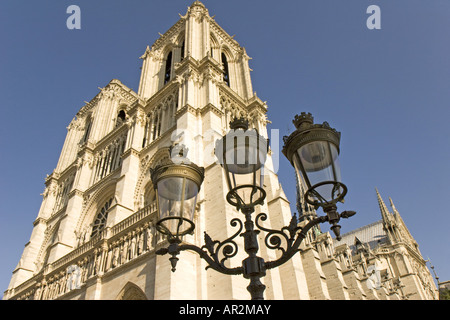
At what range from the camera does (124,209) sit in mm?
16312

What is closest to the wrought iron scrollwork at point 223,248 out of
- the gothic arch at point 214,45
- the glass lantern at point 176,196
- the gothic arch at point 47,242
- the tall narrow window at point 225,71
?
the glass lantern at point 176,196

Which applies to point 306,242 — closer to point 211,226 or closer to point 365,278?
point 211,226

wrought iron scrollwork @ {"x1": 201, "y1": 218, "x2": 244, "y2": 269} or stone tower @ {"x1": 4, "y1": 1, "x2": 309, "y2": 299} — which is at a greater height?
stone tower @ {"x1": 4, "y1": 1, "x2": 309, "y2": 299}

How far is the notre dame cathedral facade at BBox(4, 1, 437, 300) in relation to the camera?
40.2ft

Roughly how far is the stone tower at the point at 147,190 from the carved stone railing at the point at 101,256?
0.17 feet

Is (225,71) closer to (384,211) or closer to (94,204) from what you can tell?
(94,204)

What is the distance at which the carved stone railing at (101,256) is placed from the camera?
13219 mm

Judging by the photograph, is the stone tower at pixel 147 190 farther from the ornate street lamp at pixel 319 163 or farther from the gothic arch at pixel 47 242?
the ornate street lamp at pixel 319 163

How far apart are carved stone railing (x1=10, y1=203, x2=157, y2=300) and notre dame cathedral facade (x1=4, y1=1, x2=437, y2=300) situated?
0.18ft

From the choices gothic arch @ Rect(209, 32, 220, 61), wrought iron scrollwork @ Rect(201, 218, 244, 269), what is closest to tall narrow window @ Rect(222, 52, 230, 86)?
gothic arch @ Rect(209, 32, 220, 61)

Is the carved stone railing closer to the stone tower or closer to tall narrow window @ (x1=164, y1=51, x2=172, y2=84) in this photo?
the stone tower

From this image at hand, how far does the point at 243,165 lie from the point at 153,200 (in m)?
12.8
